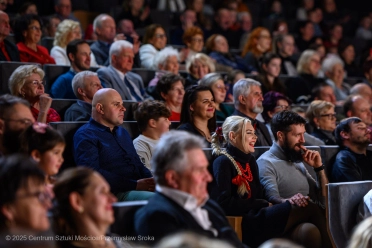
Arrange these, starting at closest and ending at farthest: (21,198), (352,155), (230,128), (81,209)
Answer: (21,198) → (81,209) → (230,128) → (352,155)

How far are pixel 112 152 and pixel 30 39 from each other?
1.81m

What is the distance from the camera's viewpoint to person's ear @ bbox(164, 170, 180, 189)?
234cm

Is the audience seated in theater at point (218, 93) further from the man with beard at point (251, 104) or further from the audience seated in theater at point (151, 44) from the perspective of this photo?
the audience seated in theater at point (151, 44)

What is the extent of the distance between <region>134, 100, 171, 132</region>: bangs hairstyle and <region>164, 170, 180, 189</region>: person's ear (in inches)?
56.3

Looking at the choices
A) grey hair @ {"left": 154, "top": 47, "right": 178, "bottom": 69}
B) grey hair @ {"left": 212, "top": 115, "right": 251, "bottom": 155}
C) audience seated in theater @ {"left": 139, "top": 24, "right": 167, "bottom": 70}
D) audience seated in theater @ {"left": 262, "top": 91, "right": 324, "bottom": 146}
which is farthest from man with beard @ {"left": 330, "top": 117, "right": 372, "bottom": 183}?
audience seated in theater @ {"left": 139, "top": 24, "right": 167, "bottom": 70}

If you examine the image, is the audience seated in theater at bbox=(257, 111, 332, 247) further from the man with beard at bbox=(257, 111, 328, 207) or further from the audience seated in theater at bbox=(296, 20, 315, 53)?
the audience seated in theater at bbox=(296, 20, 315, 53)

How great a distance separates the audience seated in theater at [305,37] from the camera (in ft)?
24.9

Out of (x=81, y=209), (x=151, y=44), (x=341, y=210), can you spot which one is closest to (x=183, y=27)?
(x=151, y=44)

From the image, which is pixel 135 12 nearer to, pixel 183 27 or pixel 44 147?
pixel 183 27

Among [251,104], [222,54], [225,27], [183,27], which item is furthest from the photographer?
[225,27]

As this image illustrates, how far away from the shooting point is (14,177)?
1.95 metres

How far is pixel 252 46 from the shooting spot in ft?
21.7

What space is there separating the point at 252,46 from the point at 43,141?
14.5ft

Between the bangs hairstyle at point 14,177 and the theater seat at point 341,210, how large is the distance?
1.56m
